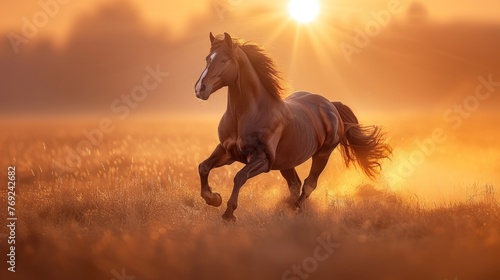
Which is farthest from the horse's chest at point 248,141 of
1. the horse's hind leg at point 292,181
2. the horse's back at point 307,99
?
the horse's hind leg at point 292,181

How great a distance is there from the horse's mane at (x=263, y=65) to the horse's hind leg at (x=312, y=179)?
162 centimetres

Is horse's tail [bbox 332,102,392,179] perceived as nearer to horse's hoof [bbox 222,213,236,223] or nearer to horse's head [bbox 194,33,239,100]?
horse's head [bbox 194,33,239,100]

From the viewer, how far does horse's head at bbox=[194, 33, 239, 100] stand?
24.0 feet

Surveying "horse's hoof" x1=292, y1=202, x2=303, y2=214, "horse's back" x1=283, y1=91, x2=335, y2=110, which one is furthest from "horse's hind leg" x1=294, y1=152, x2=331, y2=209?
"horse's back" x1=283, y1=91, x2=335, y2=110

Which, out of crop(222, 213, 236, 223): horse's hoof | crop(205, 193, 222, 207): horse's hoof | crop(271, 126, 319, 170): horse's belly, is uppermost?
crop(271, 126, 319, 170): horse's belly

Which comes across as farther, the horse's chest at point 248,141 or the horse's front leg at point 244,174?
the horse's chest at point 248,141

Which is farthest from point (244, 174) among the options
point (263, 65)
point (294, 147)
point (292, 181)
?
point (292, 181)

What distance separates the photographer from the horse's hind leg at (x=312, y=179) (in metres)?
9.16

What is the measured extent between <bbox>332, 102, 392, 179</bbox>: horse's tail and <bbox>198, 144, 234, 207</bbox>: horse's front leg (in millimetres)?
2715

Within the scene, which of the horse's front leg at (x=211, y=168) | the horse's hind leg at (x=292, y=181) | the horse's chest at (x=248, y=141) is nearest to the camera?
the horse's chest at (x=248, y=141)

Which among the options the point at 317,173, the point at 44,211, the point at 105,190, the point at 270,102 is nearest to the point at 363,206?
the point at 317,173

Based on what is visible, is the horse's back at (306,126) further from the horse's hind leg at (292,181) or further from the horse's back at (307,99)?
the horse's hind leg at (292,181)

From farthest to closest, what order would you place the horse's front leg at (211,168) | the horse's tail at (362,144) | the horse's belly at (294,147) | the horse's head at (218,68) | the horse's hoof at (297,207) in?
1. the horse's tail at (362,144)
2. the horse's hoof at (297,207)
3. the horse's belly at (294,147)
4. the horse's front leg at (211,168)
5. the horse's head at (218,68)

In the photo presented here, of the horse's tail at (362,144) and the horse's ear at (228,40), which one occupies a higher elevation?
the horse's ear at (228,40)
